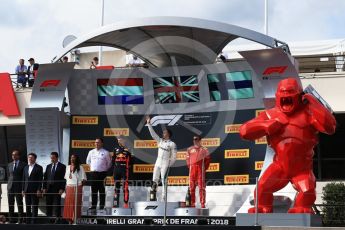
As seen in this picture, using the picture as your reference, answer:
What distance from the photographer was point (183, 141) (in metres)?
16.3

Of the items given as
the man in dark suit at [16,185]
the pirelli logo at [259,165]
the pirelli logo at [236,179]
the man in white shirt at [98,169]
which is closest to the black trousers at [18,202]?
the man in dark suit at [16,185]

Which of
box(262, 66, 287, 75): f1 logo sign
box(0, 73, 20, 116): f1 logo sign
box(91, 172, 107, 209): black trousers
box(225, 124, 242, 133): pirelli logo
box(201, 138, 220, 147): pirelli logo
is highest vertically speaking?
box(0, 73, 20, 116): f1 logo sign

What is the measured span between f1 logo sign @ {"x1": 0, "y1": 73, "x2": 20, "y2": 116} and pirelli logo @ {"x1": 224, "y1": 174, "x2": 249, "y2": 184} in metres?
7.72

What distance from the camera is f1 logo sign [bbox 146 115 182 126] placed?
A: 16.4 m

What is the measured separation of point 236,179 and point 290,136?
413 centimetres

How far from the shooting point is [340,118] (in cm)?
1941

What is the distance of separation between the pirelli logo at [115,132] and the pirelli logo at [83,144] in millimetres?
359

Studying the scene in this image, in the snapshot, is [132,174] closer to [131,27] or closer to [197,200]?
[197,200]

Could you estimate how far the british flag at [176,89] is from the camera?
53.7 feet

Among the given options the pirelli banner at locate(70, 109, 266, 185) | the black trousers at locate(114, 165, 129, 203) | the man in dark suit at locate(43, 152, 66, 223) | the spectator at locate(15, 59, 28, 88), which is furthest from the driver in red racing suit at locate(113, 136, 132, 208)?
the spectator at locate(15, 59, 28, 88)

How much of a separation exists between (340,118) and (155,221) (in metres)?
7.70

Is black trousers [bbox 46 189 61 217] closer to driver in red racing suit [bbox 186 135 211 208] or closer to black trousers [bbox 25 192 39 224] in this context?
black trousers [bbox 25 192 39 224]

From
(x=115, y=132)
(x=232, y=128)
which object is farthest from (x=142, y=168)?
(x=232, y=128)

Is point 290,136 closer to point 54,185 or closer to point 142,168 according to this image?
Answer: point 54,185
